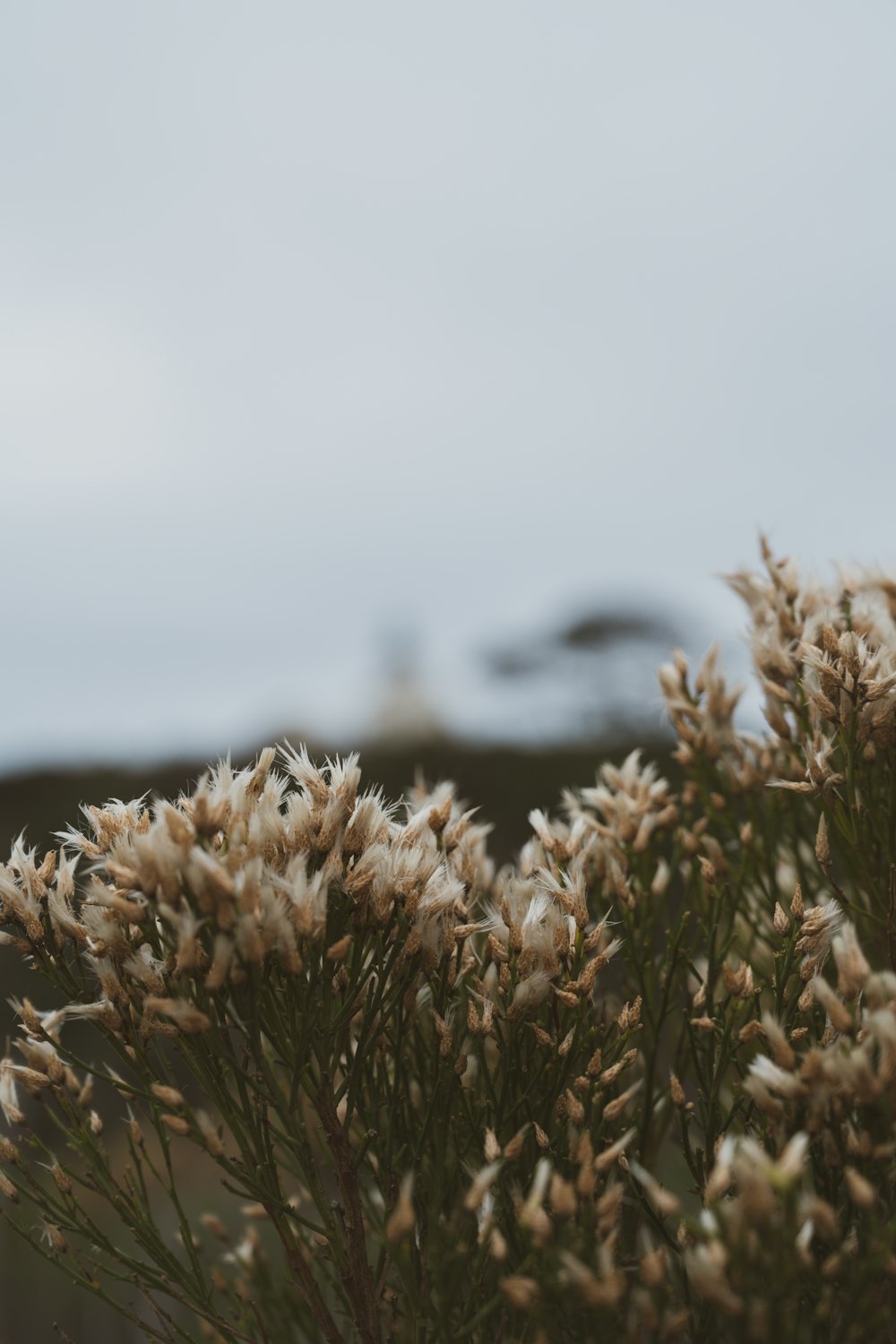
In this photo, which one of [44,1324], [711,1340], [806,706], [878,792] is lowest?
[44,1324]

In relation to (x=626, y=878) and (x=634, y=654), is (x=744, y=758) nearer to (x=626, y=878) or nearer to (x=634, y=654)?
(x=626, y=878)

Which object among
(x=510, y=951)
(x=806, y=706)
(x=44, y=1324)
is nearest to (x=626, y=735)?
(x=44, y=1324)

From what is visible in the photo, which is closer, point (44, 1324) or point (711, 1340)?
point (711, 1340)

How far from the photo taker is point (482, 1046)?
6.54 feet

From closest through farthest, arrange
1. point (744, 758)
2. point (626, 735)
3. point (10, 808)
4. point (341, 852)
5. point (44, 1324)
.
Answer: point (341, 852) → point (744, 758) → point (44, 1324) → point (10, 808) → point (626, 735)

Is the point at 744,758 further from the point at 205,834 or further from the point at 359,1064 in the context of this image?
the point at 205,834

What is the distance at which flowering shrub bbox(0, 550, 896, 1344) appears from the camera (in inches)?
58.9

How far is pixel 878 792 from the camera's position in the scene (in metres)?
2.34

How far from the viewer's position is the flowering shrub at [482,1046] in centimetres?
150

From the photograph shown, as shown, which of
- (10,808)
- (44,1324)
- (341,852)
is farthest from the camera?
(10,808)

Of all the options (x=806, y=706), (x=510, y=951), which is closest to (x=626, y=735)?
(x=806, y=706)

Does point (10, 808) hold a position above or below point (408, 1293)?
above

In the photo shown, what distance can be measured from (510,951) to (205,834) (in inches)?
25.3

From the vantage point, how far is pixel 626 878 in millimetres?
2504
